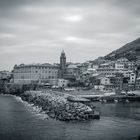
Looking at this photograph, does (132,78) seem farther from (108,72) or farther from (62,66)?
(62,66)

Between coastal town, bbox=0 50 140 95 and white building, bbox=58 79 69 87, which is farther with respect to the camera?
white building, bbox=58 79 69 87

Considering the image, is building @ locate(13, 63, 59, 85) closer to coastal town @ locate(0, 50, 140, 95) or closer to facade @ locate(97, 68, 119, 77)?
coastal town @ locate(0, 50, 140, 95)

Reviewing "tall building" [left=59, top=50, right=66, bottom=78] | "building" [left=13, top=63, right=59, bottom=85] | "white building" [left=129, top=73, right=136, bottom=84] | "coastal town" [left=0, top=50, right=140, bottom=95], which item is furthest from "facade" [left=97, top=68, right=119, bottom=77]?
"building" [left=13, top=63, right=59, bottom=85]

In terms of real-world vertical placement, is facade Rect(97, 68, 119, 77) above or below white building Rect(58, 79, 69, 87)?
above

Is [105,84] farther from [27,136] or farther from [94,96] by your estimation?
[27,136]

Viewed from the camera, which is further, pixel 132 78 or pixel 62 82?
pixel 62 82

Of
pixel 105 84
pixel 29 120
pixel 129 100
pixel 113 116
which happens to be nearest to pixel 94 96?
pixel 129 100

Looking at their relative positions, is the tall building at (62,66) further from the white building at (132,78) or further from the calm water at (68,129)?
the calm water at (68,129)

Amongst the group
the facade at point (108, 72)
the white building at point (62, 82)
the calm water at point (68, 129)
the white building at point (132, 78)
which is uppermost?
the facade at point (108, 72)

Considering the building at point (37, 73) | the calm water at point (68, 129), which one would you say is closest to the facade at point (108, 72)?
the building at point (37, 73)

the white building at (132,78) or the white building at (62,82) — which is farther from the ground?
the white building at (132,78)

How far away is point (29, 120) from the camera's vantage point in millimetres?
51781

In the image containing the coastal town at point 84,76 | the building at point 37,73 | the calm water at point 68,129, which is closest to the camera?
the calm water at point 68,129

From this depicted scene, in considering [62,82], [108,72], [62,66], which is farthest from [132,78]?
[62,66]
